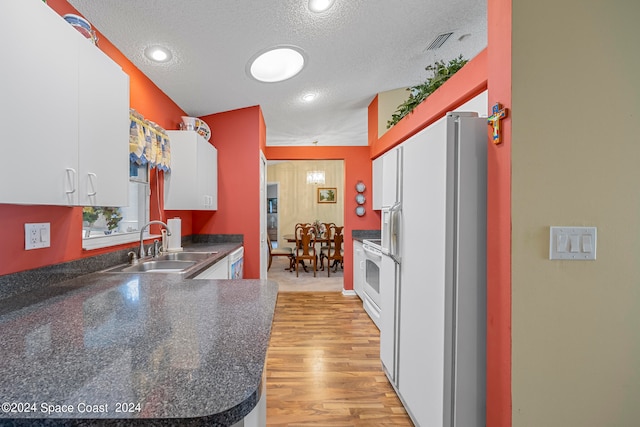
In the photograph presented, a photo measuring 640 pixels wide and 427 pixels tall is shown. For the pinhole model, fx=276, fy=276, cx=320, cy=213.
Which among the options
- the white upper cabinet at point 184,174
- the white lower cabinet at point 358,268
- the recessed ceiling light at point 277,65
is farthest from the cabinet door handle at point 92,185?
the white lower cabinet at point 358,268

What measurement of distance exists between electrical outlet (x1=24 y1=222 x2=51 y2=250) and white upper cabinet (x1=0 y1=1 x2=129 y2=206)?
367 mm

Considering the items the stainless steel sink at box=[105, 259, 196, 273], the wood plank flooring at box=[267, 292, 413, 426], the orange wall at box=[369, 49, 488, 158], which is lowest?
the wood plank flooring at box=[267, 292, 413, 426]

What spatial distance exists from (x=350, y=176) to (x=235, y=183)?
5.76 feet

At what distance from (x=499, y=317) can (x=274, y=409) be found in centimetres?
144

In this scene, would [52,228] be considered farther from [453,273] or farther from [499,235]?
[499,235]

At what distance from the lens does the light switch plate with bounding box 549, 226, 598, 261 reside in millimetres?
1083

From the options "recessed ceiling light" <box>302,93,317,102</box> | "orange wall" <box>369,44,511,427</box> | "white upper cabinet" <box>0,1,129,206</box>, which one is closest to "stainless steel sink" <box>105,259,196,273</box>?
"white upper cabinet" <box>0,1,129,206</box>

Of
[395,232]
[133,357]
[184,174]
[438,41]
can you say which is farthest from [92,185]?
[438,41]

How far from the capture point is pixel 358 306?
3.69 meters

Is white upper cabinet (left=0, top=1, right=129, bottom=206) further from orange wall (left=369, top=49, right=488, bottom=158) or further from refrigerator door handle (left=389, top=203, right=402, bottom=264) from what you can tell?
orange wall (left=369, top=49, right=488, bottom=158)

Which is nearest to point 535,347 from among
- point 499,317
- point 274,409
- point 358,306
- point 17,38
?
point 499,317

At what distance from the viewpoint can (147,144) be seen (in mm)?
2146

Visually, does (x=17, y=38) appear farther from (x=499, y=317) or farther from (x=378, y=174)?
(x=378, y=174)

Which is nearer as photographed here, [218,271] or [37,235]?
[37,235]
